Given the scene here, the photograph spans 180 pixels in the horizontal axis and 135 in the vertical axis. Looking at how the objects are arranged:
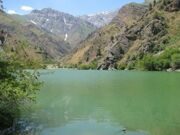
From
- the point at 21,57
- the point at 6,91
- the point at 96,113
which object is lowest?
the point at 96,113

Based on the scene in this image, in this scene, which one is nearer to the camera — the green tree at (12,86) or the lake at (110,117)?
the green tree at (12,86)

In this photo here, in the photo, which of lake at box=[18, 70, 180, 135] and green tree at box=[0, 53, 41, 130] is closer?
green tree at box=[0, 53, 41, 130]

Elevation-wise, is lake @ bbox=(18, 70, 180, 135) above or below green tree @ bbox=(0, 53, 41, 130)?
below

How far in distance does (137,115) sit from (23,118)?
13.0m

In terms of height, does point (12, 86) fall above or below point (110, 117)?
above

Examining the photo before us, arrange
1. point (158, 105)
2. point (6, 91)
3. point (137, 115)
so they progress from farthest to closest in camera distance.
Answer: point (158, 105)
point (137, 115)
point (6, 91)

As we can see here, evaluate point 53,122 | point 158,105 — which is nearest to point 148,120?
point 53,122

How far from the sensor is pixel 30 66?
3738cm

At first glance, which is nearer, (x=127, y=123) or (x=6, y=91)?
(x=6, y=91)

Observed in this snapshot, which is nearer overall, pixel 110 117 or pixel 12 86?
pixel 12 86

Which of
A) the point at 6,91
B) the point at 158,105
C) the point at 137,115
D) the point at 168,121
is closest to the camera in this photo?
the point at 6,91

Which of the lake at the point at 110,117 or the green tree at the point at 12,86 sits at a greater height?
the green tree at the point at 12,86

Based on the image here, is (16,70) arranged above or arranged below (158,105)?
above

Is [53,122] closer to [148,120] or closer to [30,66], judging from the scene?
[30,66]
